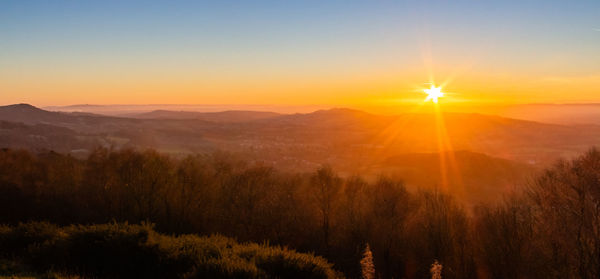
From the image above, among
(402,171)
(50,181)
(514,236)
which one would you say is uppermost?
(50,181)

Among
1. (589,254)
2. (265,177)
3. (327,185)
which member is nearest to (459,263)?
(589,254)

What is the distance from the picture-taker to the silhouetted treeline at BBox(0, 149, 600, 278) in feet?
104

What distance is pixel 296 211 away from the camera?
3956 centimetres

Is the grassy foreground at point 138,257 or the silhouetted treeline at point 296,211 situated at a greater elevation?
the grassy foreground at point 138,257

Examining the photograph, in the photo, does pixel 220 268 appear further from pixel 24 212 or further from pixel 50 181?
pixel 50 181

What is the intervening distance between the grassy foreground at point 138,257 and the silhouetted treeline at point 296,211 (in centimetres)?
1726

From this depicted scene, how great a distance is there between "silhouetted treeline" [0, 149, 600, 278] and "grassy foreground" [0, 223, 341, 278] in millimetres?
17264

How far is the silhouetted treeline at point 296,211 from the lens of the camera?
31.8m

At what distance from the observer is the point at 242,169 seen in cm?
4488

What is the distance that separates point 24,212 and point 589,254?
151ft

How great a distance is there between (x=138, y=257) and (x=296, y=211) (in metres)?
24.7

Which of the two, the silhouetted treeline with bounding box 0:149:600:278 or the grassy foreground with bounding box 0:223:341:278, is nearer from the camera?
the grassy foreground with bounding box 0:223:341:278

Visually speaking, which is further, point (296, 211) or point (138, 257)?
point (296, 211)

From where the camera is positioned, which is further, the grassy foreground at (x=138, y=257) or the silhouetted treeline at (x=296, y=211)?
the silhouetted treeline at (x=296, y=211)
